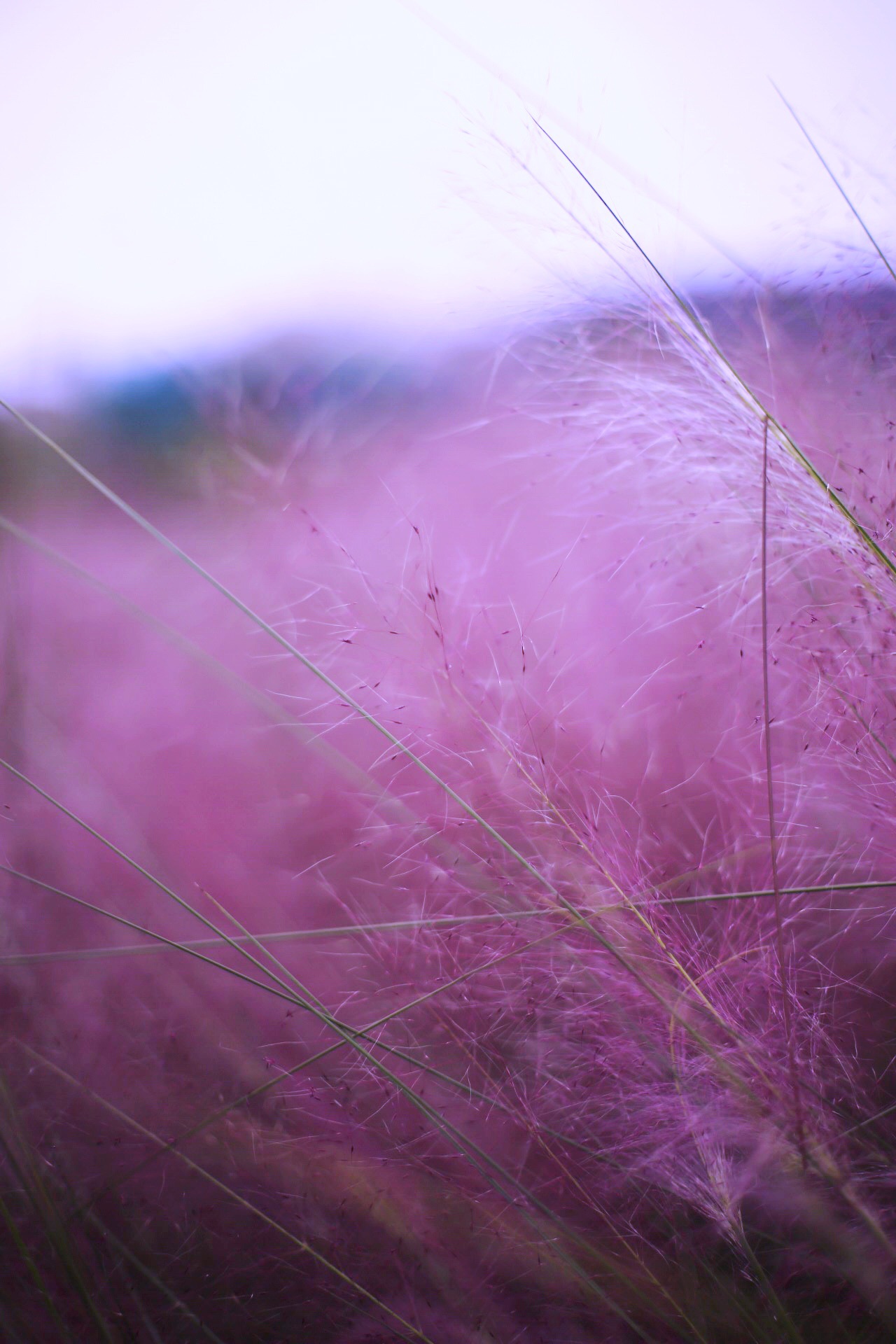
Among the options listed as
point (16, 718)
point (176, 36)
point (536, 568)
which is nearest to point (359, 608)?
point (536, 568)

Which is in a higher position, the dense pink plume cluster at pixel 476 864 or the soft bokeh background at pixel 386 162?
the soft bokeh background at pixel 386 162

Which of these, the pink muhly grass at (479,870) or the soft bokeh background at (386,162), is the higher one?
the soft bokeh background at (386,162)

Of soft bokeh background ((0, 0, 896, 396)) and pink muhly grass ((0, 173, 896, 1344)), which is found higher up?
soft bokeh background ((0, 0, 896, 396))

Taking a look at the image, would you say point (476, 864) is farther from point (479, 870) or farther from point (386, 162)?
point (386, 162)

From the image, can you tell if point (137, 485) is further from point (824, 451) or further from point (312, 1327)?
point (312, 1327)
